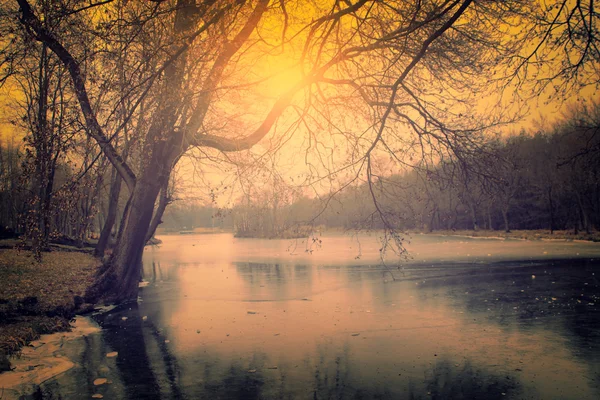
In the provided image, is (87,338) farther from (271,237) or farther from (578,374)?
(271,237)

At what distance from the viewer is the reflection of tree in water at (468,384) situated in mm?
5664

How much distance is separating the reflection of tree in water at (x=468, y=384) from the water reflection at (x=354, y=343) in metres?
0.02

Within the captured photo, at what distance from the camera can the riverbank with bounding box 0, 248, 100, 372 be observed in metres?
8.48

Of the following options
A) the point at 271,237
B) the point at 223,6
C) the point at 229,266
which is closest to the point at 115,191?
the point at 229,266

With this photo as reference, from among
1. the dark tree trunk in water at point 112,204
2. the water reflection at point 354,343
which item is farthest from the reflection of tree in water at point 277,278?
the dark tree trunk in water at point 112,204

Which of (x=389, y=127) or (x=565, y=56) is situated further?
(x=389, y=127)

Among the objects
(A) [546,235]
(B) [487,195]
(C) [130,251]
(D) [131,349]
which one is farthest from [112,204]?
(A) [546,235]

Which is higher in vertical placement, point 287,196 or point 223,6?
point 223,6

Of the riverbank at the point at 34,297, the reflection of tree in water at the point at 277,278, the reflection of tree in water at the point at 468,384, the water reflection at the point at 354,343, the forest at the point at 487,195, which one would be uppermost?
the forest at the point at 487,195

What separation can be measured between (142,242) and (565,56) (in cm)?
1166

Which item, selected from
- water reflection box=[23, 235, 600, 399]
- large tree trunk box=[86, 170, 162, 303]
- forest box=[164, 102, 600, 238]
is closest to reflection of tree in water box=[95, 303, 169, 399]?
water reflection box=[23, 235, 600, 399]

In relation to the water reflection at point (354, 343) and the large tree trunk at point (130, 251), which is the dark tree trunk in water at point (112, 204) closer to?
the water reflection at point (354, 343)

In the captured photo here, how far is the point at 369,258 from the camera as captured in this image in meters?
26.4

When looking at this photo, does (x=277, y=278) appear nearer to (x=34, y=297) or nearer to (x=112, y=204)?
(x=34, y=297)
